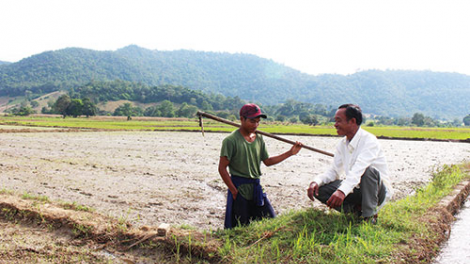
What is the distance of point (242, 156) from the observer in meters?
3.70

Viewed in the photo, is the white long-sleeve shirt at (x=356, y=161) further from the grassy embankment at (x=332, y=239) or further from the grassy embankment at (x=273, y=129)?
the grassy embankment at (x=273, y=129)

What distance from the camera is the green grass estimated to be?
9.99 ft

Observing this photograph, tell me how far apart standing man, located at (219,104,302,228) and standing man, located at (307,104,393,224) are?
0.58 metres

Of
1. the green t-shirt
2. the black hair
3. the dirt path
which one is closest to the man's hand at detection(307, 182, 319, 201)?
the green t-shirt

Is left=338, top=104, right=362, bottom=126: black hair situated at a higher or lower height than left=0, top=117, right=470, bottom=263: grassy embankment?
higher

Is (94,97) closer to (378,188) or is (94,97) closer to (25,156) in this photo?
(25,156)

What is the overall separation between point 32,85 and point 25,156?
163396 millimetres

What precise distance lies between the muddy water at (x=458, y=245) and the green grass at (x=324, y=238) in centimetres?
21

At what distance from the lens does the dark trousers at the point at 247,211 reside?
3.79m

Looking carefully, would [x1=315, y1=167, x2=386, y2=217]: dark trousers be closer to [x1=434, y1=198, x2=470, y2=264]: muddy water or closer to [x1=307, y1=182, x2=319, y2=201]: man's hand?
[x1=307, y1=182, x2=319, y2=201]: man's hand

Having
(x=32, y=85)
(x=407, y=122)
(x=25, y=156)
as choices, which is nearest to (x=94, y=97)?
(x=32, y=85)

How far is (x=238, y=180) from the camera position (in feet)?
12.3

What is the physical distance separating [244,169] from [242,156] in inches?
5.9

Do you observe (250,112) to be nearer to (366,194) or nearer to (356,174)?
(356,174)
